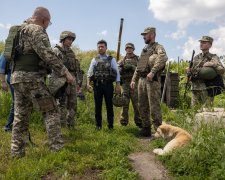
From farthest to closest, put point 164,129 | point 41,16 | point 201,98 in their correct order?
point 201,98
point 164,129
point 41,16

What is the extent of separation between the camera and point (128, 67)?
9.20 meters

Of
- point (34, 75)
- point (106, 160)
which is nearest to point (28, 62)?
point (34, 75)

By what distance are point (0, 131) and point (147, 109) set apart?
11.4 feet

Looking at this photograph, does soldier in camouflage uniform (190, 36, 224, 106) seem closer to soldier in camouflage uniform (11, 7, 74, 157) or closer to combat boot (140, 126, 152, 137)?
combat boot (140, 126, 152, 137)

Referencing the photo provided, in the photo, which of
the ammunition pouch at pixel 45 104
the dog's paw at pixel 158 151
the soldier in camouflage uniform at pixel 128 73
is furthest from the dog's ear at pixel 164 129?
the ammunition pouch at pixel 45 104

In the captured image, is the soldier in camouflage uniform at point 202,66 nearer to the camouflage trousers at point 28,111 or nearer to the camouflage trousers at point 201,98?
the camouflage trousers at point 201,98

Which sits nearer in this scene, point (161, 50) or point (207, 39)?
point (161, 50)

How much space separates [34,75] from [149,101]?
122 inches

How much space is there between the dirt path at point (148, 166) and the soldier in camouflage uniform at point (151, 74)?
1.49 meters

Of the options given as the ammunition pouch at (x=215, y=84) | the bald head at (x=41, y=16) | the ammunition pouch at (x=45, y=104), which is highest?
the bald head at (x=41, y=16)

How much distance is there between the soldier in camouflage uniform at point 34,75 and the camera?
5.57 metres

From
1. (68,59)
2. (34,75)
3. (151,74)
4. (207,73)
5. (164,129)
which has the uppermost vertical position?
(68,59)

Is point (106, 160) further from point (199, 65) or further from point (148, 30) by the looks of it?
point (199, 65)

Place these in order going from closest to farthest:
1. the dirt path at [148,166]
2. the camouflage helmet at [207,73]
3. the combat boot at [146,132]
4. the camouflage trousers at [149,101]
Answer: the dirt path at [148,166]
the camouflage trousers at [149,101]
the camouflage helmet at [207,73]
the combat boot at [146,132]
